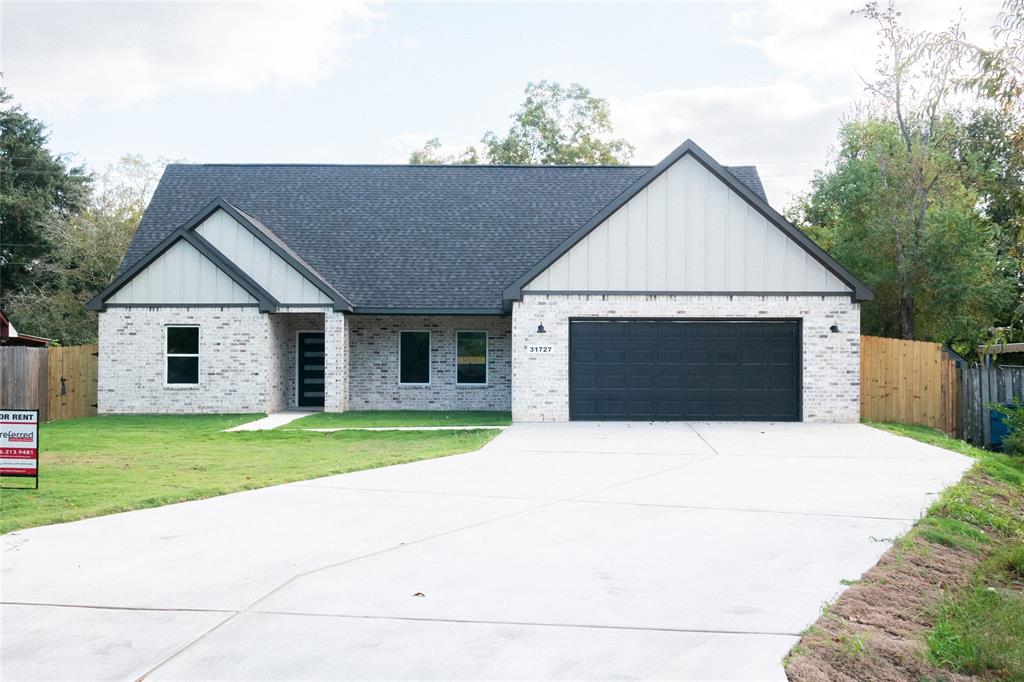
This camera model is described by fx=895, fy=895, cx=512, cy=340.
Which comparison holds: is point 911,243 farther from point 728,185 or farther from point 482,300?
point 482,300

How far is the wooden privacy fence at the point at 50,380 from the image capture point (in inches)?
822

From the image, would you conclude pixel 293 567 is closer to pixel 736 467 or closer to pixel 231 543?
pixel 231 543

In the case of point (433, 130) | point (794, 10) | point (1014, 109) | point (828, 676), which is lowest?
point (828, 676)

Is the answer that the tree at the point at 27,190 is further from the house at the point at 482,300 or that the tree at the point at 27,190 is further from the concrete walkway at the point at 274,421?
the concrete walkway at the point at 274,421

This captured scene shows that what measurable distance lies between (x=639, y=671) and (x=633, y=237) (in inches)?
619

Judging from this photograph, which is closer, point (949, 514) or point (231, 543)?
→ point (231, 543)

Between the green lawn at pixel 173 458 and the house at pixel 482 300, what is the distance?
2.35m

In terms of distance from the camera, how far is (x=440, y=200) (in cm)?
2586

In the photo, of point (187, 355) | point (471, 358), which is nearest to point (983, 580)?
point (471, 358)

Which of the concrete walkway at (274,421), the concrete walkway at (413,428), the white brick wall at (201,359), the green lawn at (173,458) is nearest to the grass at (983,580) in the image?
the green lawn at (173,458)

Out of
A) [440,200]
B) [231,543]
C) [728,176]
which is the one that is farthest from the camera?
[440,200]

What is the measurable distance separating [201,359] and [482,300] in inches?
275

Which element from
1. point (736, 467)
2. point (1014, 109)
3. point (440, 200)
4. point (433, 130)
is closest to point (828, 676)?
point (1014, 109)

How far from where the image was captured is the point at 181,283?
70.5ft
